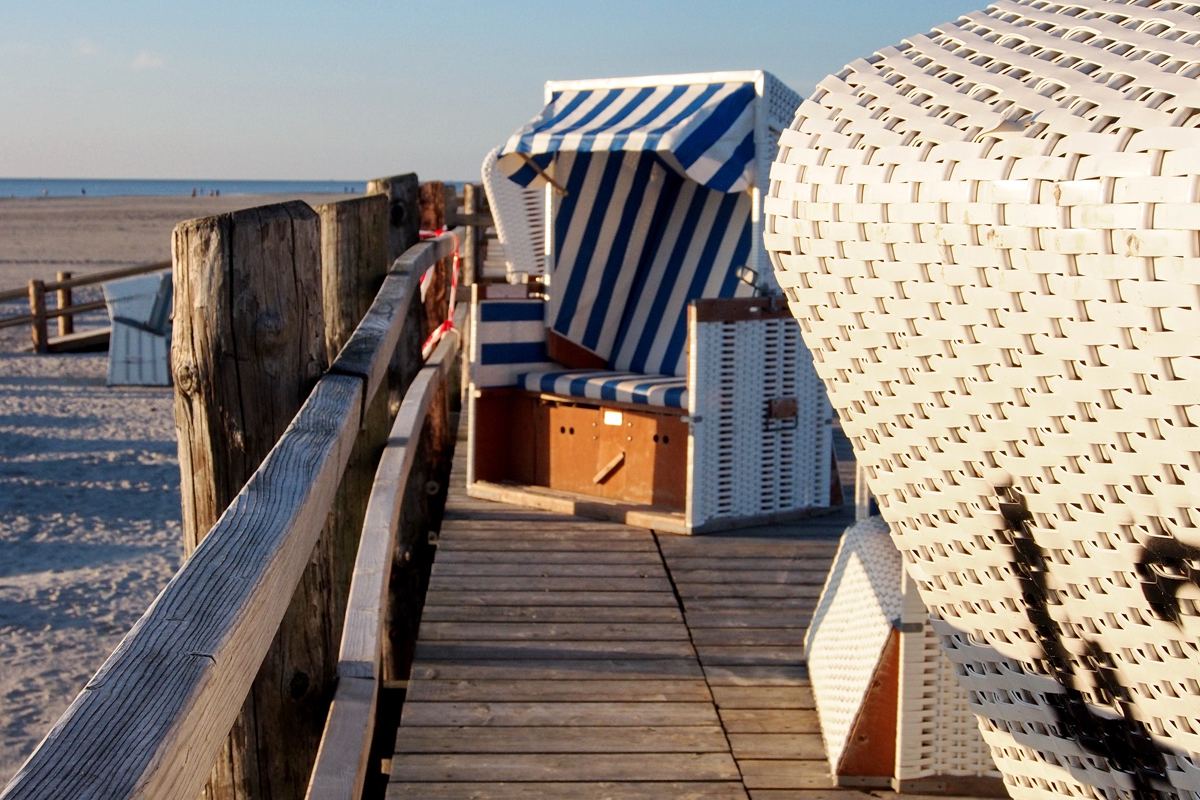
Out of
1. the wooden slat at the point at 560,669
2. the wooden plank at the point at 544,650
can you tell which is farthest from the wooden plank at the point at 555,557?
the wooden slat at the point at 560,669

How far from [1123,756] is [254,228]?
1352mm

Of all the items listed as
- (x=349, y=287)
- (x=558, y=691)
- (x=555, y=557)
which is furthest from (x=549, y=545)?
(x=349, y=287)

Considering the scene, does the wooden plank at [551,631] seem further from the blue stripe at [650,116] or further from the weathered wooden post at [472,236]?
the weathered wooden post at [472,236]

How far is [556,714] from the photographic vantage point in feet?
9.82

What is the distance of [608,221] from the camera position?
19.0 ft

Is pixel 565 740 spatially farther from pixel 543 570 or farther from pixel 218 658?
pixel 218 658

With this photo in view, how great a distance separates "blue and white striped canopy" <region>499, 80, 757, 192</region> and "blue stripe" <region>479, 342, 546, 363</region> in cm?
79

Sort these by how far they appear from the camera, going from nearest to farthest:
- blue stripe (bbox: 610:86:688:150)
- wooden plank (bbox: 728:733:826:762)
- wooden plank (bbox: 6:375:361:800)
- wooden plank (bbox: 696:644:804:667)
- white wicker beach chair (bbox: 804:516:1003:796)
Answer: wooden plank (bbox: 6:375:361:800) → white wicker beach chair (bbox: 804:516:1003:796) → wooden plank (bbox: 728:733:826:762) → wooden plank (bbox: 696:644:804:667) → blue stripe (bbox: 610:86:688:150)

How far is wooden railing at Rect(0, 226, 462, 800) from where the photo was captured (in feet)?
2.69

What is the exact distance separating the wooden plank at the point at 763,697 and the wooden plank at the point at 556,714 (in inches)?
2.3

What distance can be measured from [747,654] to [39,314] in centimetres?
1285

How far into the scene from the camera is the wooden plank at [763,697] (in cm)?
304

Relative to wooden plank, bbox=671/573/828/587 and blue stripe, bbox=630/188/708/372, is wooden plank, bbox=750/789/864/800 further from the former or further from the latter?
blue stripe, bbox=630/188/708/372

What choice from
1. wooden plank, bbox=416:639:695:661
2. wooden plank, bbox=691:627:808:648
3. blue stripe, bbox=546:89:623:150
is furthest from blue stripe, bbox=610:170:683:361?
wooden plank, bbox=416:639:695:661
